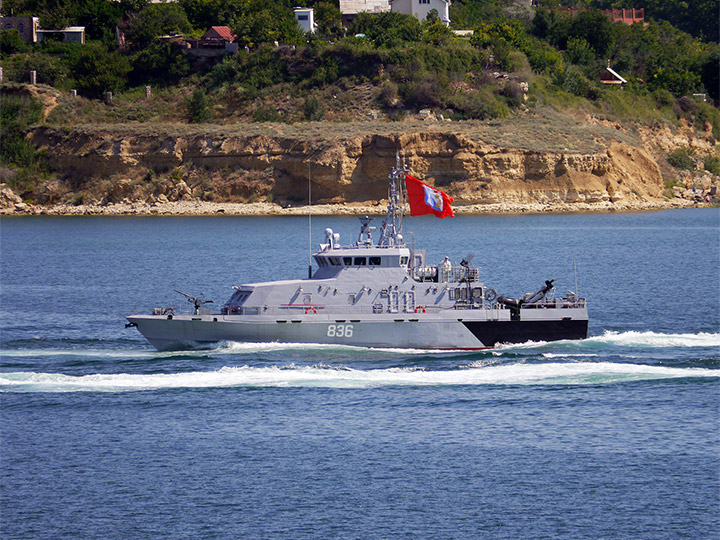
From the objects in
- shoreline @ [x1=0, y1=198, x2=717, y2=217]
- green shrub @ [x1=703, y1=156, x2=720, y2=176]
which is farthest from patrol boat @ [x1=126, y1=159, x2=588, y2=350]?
green shrub @ [x1=703, y1=156, x2=720, y2=176]

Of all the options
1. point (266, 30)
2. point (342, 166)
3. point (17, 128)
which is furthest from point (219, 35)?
point (342, 166)

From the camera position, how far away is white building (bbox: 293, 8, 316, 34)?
454 ft

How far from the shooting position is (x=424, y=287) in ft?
138

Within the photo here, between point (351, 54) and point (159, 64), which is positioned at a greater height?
point (351, 54)

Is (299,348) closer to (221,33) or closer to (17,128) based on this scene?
(17,128)

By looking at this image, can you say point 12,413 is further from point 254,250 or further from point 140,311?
point 254,250

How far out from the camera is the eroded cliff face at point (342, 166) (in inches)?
4518

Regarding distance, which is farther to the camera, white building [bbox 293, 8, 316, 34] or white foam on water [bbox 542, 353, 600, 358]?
white building [bbox 293, 8, 316, 34]

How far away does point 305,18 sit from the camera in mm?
138750

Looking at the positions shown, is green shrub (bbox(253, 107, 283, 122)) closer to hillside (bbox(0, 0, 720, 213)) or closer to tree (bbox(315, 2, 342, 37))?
hillside (bbox(0, 0, 720, 213))

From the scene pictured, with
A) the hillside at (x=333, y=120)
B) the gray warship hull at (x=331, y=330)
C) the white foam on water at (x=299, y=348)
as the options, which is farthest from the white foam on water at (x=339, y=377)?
the hillside at (x=333, y=120)

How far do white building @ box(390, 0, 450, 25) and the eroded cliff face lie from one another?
34.1 meters

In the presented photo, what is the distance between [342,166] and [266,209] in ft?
30.7

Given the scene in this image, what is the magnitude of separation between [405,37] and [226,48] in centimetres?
2101
